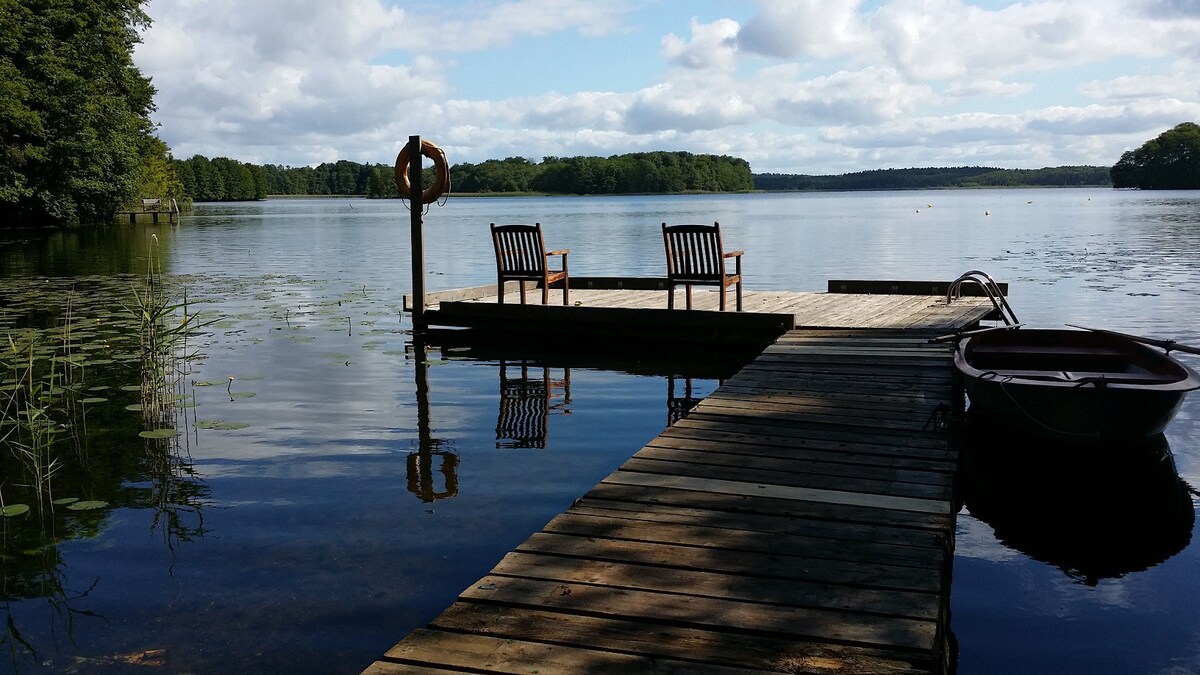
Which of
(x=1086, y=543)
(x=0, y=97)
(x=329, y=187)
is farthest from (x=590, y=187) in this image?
(x=1086, y=543)

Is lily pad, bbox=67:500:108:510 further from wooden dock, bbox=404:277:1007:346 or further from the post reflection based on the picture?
wooden dock, bbox=404:277:1007:346

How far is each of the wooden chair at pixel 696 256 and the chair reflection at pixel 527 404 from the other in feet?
4.71

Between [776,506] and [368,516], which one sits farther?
[368,516]

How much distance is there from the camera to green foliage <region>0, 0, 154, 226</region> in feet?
99.2

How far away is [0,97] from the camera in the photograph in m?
27.9

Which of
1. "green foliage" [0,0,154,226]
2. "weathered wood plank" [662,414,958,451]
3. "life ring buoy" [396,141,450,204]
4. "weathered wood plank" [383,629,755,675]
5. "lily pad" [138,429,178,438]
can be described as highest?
"green foliage" [0,0,154,226]

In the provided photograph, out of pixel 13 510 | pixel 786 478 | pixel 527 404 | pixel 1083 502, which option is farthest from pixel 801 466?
pixel 13 510

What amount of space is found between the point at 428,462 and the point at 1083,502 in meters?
3.85

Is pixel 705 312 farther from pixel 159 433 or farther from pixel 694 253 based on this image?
pixel 159 433

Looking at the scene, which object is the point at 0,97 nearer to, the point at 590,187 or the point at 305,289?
the point at 305,289

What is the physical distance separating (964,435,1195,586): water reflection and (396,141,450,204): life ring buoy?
6.49 m

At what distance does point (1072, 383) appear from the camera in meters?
5.80

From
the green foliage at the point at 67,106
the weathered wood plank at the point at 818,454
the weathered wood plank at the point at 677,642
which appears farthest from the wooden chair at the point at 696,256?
the green foliage at the point at 67,106

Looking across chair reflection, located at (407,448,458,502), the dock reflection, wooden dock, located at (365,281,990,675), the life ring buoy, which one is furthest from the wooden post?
wooden dock, located at (365,281,990,675)
